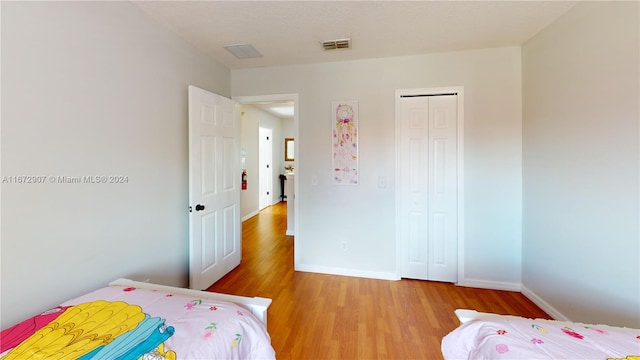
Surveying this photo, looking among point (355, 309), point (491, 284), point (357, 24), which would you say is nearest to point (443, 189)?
point (491, 284)

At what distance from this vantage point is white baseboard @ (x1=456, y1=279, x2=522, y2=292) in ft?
8.64

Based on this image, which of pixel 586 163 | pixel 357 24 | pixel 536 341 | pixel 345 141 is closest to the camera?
pixel 536 341

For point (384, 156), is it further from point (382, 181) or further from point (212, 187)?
point (212, 187)

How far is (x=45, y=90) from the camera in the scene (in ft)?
4.51

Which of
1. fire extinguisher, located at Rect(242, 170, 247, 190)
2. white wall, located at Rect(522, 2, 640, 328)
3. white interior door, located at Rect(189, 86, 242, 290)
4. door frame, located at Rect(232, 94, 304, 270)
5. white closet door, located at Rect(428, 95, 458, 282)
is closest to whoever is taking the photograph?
white wall, located at Rect(522, 2, 640, 328)

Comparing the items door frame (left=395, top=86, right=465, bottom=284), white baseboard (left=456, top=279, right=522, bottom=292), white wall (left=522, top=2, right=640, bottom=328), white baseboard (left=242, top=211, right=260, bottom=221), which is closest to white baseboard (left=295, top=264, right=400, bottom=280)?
door frame (left=395, top=86, right=465, bottom=284)

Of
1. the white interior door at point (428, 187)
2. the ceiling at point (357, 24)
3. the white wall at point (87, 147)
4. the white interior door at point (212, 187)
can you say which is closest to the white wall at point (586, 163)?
the ceiling at point (357, 24)

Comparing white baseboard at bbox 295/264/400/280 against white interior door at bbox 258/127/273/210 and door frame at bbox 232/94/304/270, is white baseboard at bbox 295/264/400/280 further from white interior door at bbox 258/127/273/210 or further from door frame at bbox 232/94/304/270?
white interior door at bbox 258/127/273/210

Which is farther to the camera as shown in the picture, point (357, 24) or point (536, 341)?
point (357, 24)

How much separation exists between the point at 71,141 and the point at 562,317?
3.63 meters

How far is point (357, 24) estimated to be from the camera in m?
2.14

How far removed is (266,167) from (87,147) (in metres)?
5.39

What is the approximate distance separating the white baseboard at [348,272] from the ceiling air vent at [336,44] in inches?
93.5

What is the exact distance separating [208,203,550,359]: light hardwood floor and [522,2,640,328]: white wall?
1.77ft
